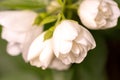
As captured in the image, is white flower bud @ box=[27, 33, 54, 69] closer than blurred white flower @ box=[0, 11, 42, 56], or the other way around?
white flower bud @ box=[27, 33, 54, 69]

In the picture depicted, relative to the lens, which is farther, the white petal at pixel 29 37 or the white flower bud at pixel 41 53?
the white petal at pixel 29 37

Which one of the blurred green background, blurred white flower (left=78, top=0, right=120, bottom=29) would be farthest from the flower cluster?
the blurred green background

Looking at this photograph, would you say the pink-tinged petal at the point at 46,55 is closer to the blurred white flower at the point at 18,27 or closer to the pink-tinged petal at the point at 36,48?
the pink-tinged petal at the point at 36,48

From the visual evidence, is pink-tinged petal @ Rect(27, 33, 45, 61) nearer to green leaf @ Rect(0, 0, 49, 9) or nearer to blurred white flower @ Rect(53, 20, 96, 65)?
blurred white flower @ Rect(53, 20, 96, 65)

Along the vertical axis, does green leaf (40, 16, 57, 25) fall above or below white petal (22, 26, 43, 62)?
above

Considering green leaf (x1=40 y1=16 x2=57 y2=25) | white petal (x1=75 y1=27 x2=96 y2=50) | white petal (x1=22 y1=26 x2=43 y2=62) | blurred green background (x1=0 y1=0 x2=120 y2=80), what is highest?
white petal (x1=75 y1=27 x2=96 y2=50)

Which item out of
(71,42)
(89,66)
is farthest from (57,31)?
(89,66)

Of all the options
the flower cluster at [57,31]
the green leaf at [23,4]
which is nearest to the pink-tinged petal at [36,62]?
the flower cluster at [57,31]
